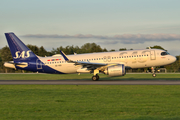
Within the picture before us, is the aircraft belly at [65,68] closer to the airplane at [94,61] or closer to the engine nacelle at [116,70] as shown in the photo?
the airplane at [94,61]

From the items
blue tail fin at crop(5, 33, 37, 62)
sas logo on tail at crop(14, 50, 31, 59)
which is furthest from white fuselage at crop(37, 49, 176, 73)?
blue tail fin at crop(5, 33, 37, 62)

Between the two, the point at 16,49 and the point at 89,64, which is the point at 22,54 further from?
the point at 89,64

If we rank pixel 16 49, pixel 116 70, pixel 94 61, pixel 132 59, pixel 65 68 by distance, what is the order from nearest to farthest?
pixel 116 70
pixel 132 59
pixel 94 61
pixel 65 68
pixel 16 49

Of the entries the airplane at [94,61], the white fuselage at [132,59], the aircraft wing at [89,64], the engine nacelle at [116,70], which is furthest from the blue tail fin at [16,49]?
the engine nacelle at [116,70]

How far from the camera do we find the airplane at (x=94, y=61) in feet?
103

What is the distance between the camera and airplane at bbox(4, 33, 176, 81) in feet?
103

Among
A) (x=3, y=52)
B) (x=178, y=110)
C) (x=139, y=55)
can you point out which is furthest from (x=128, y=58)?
(x=3, y=52)

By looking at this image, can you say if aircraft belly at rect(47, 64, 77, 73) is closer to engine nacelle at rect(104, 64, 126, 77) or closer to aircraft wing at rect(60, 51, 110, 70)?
aircraft wing at rect(60, 51, 110, 70)

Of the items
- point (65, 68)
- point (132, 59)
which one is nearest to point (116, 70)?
point (132, 59)

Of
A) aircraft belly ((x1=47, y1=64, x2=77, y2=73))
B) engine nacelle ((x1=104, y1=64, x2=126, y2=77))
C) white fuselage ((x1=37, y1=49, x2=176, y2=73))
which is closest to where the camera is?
engine nacelle ((x1=104, y1=64, x2=126, y2=77))

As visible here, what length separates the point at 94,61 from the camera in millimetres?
33562

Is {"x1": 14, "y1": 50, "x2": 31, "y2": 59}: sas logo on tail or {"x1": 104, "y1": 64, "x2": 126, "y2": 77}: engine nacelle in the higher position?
{"x1": 14, "y1": 50, "x2": 31, "y2": 59}: sas logo on tail

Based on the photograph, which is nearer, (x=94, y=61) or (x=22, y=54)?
(x=94, y=61)

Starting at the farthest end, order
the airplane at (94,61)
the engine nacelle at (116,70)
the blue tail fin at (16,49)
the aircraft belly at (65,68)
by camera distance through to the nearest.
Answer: the blue tail fin at (16,49) < the aircraft belly at (65,68) < the airplane at (94,61) < the engine nacelle at (116,70)
